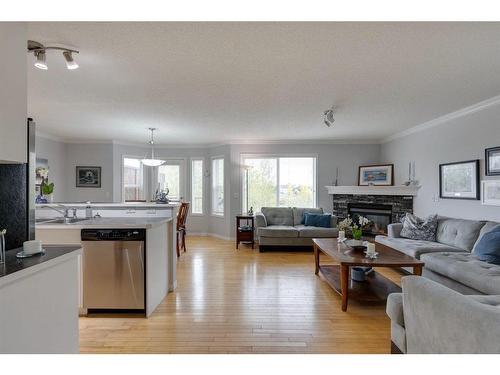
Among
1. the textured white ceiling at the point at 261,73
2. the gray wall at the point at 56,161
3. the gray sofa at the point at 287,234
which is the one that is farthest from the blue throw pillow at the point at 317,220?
the gray wall at the point at 56,161

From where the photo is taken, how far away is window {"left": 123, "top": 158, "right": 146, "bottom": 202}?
697 cm

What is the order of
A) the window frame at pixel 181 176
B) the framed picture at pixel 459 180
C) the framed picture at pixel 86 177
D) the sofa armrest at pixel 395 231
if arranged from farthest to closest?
1. the window frame at pixel 181 176
2. the framed picture at pixel 86 177
3. the sofa armrest at pixel 395 231
4. the framed picture at pixel 459 180

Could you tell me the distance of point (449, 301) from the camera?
49.8 inches

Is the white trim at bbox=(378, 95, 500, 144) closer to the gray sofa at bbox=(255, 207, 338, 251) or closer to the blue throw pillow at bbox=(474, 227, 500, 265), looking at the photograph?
the blue throw pillow at bbox=(474, 227, 500, 265)

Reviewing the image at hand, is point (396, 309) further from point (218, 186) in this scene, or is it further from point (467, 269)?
point (218, 186)

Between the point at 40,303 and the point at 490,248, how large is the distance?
13.3ft

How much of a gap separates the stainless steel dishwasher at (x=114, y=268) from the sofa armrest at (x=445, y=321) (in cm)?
231

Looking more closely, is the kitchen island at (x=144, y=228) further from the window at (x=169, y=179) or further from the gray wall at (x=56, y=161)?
the window at (x=169, y=179)

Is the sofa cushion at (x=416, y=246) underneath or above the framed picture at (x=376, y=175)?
underneath

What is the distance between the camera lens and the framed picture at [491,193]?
357 cm

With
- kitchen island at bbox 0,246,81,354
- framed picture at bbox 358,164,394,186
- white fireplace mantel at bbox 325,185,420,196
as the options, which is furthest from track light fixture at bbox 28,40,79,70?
framed picture at bbox 358,164,394,186

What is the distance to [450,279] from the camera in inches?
120

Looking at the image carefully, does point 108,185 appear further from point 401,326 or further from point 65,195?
point 401,326
